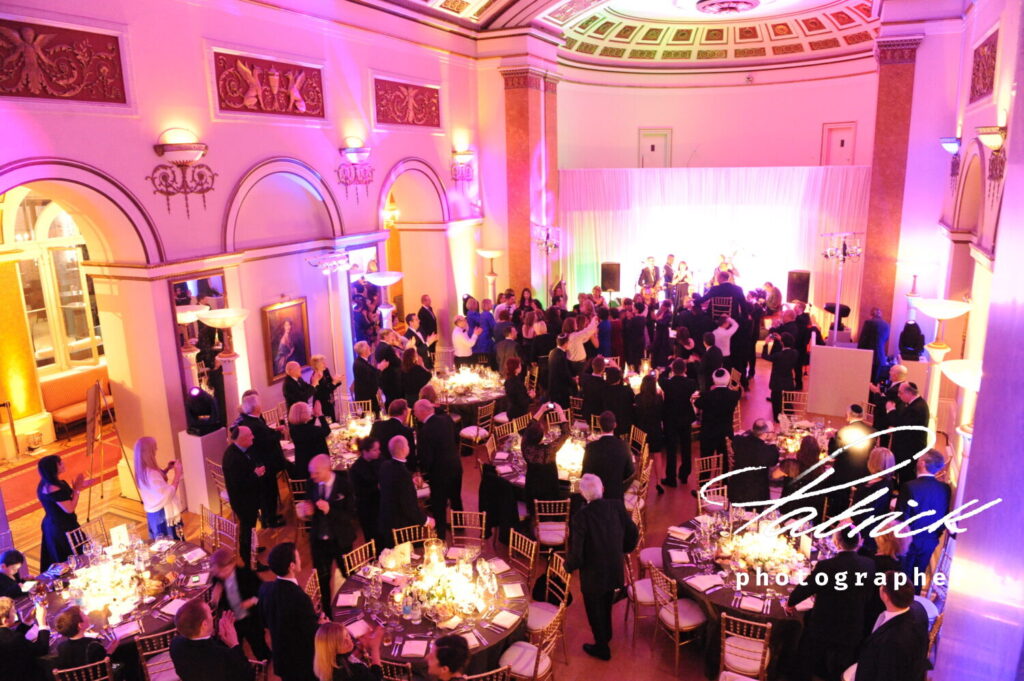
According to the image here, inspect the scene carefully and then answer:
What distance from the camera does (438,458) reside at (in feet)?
22.4

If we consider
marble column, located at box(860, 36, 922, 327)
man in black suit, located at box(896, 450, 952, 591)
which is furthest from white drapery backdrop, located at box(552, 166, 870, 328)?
man in black suit, located at box(896, 450, 952, 591)

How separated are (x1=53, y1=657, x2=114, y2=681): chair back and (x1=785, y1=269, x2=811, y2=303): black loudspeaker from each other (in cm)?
1370

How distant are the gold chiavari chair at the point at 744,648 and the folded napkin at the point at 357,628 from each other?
94.9 inches

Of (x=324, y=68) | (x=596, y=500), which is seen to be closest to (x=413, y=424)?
(x=596, y=500)

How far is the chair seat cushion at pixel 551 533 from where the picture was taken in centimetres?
647

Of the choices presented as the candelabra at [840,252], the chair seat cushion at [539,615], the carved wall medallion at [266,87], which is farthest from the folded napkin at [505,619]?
the candelabra at [840,252]

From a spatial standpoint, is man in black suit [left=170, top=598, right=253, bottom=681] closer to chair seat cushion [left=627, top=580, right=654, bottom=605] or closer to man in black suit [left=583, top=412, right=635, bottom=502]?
chair seat cushion [left=627, top=580, right=654, bottom=605]

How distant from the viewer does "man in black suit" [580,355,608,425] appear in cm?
820

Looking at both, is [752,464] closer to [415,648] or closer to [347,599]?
[415,648]

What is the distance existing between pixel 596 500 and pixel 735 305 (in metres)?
7.45

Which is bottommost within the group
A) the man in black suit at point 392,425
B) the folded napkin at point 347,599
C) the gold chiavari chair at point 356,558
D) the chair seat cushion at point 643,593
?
the chair seat cushion at point 643,593

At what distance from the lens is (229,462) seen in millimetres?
6539

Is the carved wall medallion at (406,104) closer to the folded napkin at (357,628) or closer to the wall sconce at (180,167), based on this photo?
the wall sconce at (180,167)

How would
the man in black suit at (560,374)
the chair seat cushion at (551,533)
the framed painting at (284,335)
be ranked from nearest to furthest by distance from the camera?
the chair seat cushion at (551,533) → the man in black suit at (560,374) → the framed painting at (284,335)
